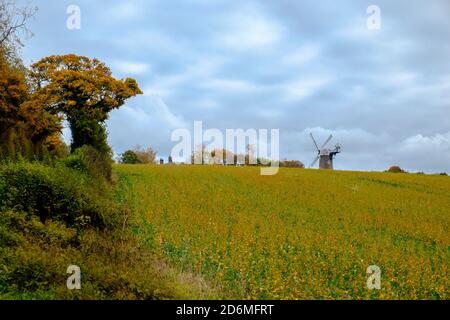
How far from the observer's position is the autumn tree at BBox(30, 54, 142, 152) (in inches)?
1442

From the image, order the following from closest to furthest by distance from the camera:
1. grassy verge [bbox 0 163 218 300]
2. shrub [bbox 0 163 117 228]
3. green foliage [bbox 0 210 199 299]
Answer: green foliage [bbox 0 210 199 299], grassy verge [bbox 0 163 218 300], shrub [bbox 0 163 117 228]

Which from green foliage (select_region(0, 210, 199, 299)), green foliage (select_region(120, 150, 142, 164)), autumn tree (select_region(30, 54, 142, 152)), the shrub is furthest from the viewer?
green foliage (select_region(120, 150, 142, 164))

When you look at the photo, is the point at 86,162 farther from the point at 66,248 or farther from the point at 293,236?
the point at 293,236

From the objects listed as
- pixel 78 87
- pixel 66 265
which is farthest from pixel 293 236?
pixel 78 87

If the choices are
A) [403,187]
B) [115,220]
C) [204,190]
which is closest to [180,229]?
[115,220]

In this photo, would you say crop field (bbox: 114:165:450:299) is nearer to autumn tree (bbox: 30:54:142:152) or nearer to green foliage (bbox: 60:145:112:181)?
green foliage (bbox: 60:145:112:181)

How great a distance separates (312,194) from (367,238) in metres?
13.6

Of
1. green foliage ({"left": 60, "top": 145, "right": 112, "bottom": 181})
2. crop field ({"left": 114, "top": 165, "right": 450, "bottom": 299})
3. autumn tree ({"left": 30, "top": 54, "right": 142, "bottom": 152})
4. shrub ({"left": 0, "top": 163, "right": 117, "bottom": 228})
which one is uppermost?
autumn tree ({"left": 30, "top": 54, "right": 142, "bottom": 152})

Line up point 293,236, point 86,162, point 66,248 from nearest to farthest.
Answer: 1. point 66,248
2. point 293,236
3. point 86,162

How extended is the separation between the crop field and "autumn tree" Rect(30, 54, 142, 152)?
6.72 metres

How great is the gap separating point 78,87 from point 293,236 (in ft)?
84.3

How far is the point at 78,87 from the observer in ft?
124

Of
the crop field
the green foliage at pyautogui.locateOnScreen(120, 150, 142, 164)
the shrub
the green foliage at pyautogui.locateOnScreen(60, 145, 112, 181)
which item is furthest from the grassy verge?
the green foliage at pyautogui.locateOnScreen(120, 150, 142, 164)

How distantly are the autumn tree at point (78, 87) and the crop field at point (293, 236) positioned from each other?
22.0 feet
